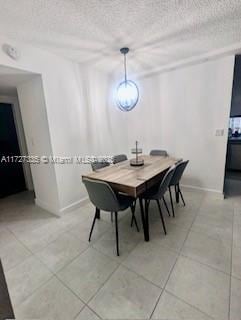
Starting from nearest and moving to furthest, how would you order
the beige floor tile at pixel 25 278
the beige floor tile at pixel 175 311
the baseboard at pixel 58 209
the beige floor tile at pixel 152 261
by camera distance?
the beige floor tile at pixel 175 311
the beige floor tile at pixel 25 278
the beige floor tile at pixel 152 261
the baseboard at pixel 58 209

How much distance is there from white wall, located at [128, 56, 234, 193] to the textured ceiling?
443 mm

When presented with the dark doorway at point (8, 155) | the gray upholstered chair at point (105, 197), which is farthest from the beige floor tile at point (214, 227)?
the dark doorway at point (8, 155)

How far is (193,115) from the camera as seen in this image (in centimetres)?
296

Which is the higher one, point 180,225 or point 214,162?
point 214,162

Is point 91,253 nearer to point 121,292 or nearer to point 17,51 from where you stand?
point 121,292

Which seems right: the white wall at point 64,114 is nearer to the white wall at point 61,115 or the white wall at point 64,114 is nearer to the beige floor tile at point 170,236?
the white wall at point 61,115

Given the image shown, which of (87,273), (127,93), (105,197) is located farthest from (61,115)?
(87,273)

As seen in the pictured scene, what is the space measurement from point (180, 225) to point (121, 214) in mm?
869

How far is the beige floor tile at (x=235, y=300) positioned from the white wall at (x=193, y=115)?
1.81m

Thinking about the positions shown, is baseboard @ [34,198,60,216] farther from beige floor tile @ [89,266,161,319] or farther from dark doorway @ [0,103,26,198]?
beige floor tile @ [89,266,161,319]

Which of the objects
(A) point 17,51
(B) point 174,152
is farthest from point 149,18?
(B) point 174,152

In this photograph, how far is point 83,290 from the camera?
1.41 m

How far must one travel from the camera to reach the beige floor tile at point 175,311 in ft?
3.87

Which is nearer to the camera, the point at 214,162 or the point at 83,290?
the point at 83,290
